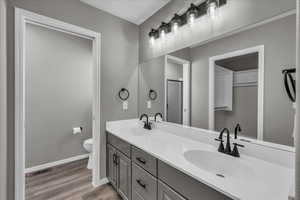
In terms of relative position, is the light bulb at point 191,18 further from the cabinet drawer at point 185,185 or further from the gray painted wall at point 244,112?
the cabinet drawer at point 185,185

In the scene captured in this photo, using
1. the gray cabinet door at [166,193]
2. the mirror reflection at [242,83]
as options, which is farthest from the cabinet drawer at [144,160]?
the mirror reflection at [242,83]

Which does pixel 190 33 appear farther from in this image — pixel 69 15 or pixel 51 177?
pixel 51 177

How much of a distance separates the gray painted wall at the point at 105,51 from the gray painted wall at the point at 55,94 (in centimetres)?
107

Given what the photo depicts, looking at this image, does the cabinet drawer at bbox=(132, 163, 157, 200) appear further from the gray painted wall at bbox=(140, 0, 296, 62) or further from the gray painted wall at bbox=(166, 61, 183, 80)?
Answer: the gray painted wall at bbox=(140, 0, 296, 62)

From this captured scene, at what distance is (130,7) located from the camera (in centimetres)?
187

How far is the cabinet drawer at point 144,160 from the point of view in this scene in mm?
1101

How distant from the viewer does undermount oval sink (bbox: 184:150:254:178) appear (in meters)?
0.91

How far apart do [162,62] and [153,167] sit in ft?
4.42

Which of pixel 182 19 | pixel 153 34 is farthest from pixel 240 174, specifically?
pixel 153 34

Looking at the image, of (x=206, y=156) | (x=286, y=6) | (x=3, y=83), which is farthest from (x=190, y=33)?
(x=3, y=83)

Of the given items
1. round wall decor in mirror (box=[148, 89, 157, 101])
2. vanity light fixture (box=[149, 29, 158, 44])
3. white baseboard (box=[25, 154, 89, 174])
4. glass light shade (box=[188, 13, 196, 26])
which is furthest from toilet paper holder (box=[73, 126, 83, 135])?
glass light shade (box=[188, 13, 196, 26])

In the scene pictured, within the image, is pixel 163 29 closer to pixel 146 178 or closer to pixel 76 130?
pixel 146 178

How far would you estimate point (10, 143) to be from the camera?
135 cm

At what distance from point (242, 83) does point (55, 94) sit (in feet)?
9.35
